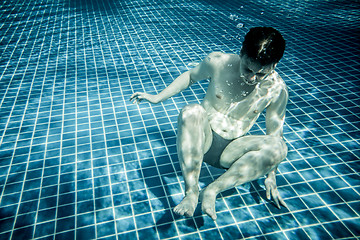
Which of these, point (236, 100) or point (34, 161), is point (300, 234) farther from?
point (34, 161)

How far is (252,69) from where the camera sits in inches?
70.6

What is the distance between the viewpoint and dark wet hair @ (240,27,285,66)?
5.60ft

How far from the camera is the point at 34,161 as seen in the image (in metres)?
2.68

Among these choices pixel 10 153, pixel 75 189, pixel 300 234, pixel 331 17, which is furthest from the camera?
pixel 331 17

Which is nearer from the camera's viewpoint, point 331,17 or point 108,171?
point 108,171

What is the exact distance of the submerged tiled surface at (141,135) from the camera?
2.09m

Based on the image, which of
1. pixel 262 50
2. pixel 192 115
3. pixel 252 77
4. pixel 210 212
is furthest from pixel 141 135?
pixel 262 50

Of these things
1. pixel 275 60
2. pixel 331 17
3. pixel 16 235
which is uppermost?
pixel 275 60

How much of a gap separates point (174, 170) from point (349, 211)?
1.62 meters

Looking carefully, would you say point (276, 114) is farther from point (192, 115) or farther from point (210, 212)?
point (210, 212)

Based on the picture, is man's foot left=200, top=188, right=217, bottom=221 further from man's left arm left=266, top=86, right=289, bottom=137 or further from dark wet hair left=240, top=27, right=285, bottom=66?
dark wet hair left=240, top=27, right=285, bottom=66

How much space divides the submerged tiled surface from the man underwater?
1.19 ft

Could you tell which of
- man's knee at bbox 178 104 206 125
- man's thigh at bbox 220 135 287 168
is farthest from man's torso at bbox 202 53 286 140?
man's knee at bbox 178 104 206 125

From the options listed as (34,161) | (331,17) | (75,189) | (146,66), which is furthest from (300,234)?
(331,17)
